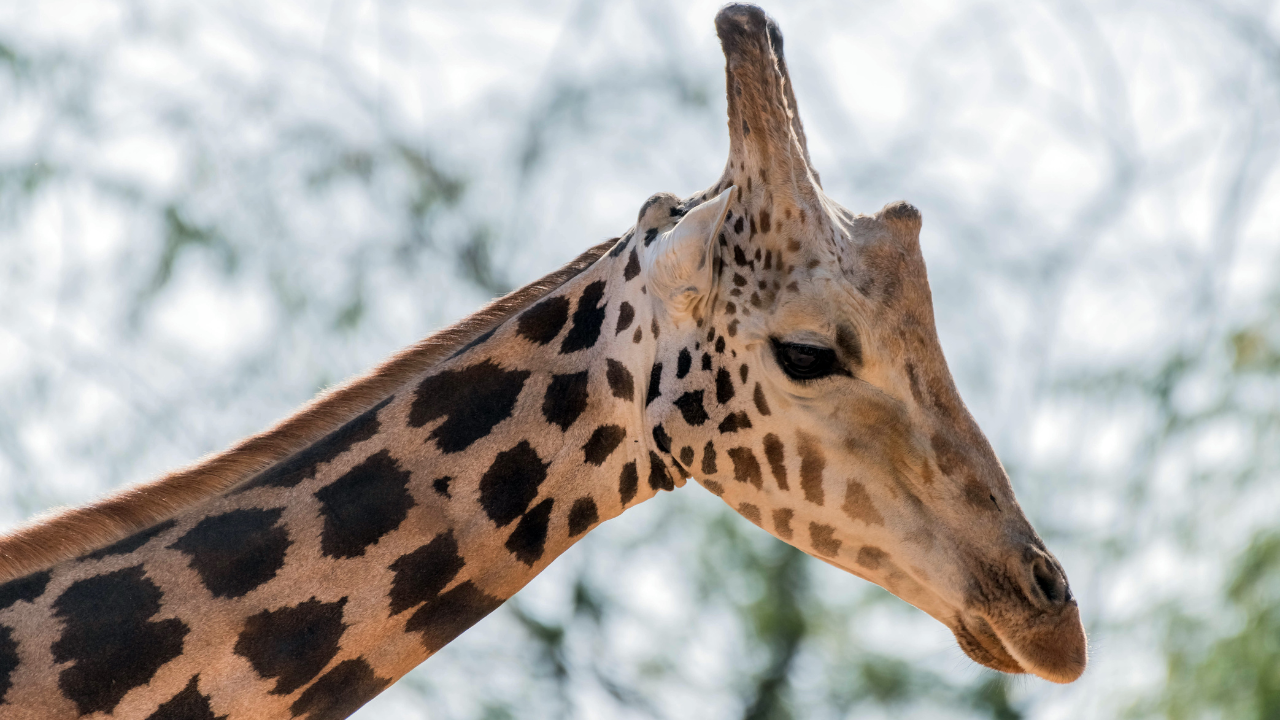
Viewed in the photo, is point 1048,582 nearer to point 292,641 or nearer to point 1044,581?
point 1044,581

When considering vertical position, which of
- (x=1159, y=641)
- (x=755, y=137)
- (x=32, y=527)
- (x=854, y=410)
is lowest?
(x=1159, y=641)

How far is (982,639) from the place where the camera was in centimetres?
328

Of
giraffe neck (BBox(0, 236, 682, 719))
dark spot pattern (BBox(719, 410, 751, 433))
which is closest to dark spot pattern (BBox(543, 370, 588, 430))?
giraffe neck (BBox(0, 236, 682, 719))

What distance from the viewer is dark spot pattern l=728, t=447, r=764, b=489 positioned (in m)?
3.41

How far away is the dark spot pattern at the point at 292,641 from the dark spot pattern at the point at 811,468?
1.38 m

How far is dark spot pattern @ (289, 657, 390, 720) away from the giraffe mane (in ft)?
2.16

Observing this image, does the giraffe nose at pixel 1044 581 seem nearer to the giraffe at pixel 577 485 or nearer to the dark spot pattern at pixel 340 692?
the giraffe at pixel 577 485

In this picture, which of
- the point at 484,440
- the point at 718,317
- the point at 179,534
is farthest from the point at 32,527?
the point at 718,317

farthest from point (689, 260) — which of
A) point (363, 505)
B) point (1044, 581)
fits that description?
point (1044, 581)

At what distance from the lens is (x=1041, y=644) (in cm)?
321

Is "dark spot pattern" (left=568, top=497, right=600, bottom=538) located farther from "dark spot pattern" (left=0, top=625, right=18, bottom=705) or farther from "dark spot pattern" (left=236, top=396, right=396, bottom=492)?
"dark spot pattern" (left=0, top=625, right=18, bottom=705)

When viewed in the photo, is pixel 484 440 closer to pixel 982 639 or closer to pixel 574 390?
pixel 574 390

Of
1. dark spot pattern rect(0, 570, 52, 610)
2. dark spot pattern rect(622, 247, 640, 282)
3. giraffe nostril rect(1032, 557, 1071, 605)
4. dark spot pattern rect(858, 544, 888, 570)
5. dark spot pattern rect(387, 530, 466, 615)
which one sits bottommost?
dark spot pattern rect(0, 570, 52, 610)

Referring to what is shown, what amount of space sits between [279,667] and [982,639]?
2.00 m
